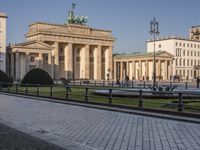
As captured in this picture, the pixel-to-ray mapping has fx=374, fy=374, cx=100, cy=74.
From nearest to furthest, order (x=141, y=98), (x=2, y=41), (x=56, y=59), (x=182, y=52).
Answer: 1. (x=141, y=98)
2. (x=2, y=41)
3. (x=56, y=59)
4. (x=182, y=52)

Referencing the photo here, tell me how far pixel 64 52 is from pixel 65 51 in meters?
1.46

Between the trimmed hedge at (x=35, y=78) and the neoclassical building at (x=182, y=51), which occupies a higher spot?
the neoclassical building at (x=182, y=51)

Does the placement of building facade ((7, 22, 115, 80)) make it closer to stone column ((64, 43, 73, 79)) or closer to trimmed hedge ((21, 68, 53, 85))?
stone column ((64, 43, 73, 79))

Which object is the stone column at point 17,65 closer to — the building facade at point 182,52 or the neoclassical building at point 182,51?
the building facade at point 182,52

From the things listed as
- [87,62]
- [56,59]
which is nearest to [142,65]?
[87,62]

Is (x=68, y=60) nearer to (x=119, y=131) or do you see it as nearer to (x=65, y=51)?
(x=65, y=51)

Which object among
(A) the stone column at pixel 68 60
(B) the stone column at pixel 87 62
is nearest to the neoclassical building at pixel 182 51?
(B) the stone column at pixel 87 62

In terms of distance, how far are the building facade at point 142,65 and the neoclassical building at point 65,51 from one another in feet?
26.2

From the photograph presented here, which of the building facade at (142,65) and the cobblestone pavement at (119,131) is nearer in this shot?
the cobblestone pavement at (119,131)

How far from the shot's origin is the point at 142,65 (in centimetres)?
12794

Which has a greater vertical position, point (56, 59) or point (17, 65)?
point (56, 59)

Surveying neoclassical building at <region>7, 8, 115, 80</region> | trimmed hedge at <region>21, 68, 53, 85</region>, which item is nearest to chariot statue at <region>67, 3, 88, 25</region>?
neoclassical building at <region>7, 8, 115, 80</region>

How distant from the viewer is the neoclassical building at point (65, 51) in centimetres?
9456

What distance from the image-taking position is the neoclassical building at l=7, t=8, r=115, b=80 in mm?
94562
